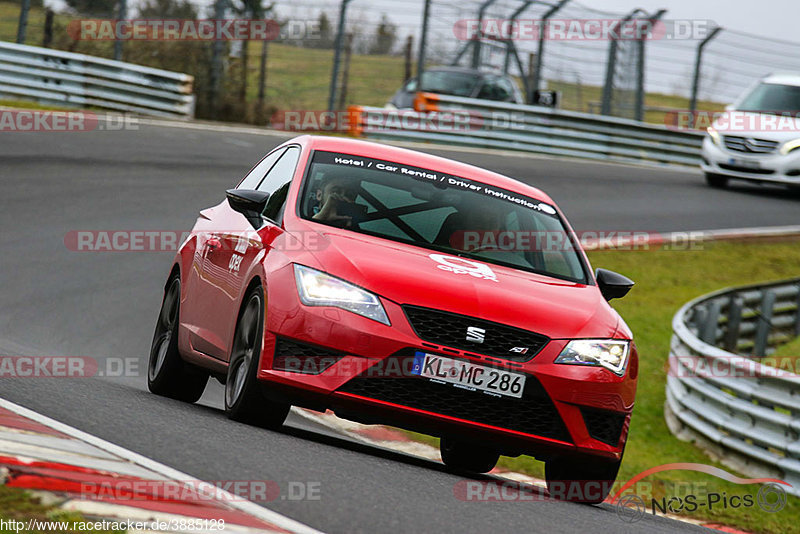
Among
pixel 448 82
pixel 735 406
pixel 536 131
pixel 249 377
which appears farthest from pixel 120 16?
pixel 249 377

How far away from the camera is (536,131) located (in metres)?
27.1

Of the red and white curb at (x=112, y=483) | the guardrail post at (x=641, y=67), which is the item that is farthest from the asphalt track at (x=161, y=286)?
the guardrail post at (x=641, y=67)

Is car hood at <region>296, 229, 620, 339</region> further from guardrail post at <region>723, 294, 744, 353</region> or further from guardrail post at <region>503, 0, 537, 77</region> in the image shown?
guardrail post at <region>503, 0, 537, 77</region>

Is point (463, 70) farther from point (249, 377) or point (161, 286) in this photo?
point (249, 377)

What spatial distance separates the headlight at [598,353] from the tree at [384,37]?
20.9 metres

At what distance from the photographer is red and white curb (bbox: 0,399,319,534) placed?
3930mm

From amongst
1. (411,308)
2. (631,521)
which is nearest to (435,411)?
(411,308)

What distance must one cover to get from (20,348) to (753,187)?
19.3 m

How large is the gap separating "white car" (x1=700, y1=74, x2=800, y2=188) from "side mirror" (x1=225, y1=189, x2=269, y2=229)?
17.7 metres

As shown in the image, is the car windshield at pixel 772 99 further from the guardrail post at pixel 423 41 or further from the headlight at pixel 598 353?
the headlight at pixel 598 353

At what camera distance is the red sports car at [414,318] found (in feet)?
19.3

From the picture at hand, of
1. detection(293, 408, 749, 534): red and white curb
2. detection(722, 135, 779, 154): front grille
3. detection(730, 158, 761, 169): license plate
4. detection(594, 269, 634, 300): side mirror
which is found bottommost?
detection(730, 158, 761, 169): license plate

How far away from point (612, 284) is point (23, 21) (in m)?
19.5

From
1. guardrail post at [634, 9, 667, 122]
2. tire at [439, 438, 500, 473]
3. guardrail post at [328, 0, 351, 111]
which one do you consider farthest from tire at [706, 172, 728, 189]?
tire at [439, 438, 500, 473]
